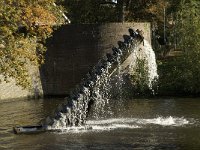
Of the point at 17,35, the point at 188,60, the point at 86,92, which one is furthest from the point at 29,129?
the point at 188,60

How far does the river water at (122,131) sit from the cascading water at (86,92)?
0.52 metres

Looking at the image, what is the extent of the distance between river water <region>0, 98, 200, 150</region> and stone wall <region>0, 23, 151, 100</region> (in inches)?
316

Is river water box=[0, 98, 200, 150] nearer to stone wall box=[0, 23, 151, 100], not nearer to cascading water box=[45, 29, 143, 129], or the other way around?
cascading water box=[45, 29, 143, 129]

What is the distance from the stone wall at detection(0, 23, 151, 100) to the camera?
42.3m

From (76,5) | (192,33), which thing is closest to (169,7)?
(76,5)

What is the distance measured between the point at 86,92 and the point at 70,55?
733 inches

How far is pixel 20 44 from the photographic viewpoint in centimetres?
A: 2291

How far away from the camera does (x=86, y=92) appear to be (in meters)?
24.8

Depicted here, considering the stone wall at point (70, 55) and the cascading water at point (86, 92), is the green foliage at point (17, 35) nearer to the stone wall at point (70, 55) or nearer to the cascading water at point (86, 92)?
the cascading water at point (86, 92)

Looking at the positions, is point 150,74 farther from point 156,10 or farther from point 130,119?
point 156,10

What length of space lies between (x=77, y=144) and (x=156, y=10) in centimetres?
3876

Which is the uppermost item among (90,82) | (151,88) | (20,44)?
(20,44)

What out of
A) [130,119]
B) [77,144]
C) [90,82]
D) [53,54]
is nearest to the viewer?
[77,144]

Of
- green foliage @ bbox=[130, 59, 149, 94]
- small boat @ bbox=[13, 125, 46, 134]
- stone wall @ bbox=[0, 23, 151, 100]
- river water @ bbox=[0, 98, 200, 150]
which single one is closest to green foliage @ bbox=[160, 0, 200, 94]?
green foliage @ bbox=[130, 59, 149, 94]
